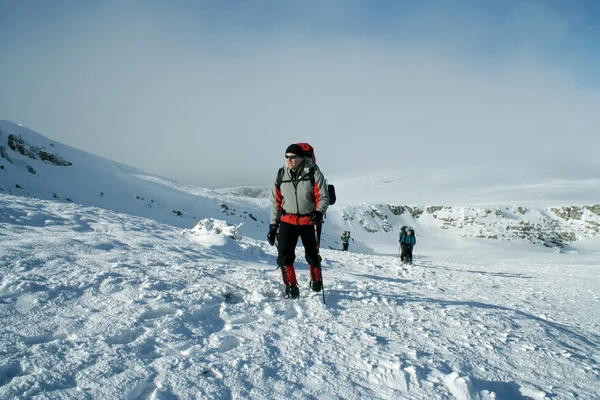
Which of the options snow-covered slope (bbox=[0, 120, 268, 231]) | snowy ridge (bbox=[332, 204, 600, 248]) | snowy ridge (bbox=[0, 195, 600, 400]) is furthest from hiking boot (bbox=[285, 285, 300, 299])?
snowy ridge (bbox=[332, 204, 600, 248])

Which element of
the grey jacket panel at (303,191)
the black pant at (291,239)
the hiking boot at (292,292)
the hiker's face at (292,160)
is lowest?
the hiking boot at (292,292)

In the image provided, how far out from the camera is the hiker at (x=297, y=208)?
4.61 m

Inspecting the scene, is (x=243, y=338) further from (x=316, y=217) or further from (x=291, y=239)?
(x=316, y=217)

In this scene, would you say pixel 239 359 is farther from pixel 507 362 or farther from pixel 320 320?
pixel 507 362

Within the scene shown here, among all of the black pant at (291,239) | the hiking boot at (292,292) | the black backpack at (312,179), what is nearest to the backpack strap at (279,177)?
the black backpack at (312,179)

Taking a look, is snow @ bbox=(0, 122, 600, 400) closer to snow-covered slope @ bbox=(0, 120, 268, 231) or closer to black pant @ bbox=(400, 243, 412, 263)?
black pant @ bbox=(400, 243, 412, 263)

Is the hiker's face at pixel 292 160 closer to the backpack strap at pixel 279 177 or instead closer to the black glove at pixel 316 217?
the backpack strap at pixel 279 177

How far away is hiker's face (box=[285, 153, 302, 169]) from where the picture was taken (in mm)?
4633

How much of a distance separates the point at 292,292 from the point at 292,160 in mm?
1884

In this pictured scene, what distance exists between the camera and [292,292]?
4.62 m

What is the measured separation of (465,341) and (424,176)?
7614 centimetres

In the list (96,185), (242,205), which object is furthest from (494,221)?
(96,185)

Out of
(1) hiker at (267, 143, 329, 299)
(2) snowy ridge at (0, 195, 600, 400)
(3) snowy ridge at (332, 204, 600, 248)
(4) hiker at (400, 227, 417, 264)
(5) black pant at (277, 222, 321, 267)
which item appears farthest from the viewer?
(3) snowy ridge at (332, 204, 600, 248)

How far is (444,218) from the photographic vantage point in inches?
1604
